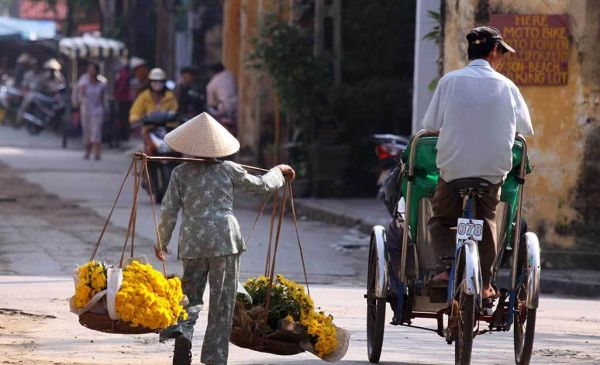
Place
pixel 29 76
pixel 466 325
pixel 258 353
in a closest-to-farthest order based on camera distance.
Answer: pixel 466 325 → pixel 258 353 → pixel 29 76

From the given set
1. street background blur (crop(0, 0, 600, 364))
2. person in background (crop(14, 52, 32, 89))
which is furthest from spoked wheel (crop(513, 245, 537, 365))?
person in background (crop(14, 52, 32, 89))

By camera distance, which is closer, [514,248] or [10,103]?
[514,248]

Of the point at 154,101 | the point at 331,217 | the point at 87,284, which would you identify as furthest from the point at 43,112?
the point at 87,284

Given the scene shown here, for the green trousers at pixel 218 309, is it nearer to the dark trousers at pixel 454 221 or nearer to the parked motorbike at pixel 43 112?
the dark trousers at pixel 454 221

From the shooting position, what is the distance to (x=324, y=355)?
7.20 meters

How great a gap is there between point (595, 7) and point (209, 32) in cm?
2038

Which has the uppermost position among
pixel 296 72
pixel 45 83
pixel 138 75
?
pixel 296 72

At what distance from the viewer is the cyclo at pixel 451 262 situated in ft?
24.0

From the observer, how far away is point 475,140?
7406 millimetres

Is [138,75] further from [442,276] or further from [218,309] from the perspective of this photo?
[218,309]

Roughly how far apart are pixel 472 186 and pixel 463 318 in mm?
679

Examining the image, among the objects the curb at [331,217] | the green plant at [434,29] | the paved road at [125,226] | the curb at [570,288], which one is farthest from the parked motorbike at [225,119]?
the curb at [570,288]

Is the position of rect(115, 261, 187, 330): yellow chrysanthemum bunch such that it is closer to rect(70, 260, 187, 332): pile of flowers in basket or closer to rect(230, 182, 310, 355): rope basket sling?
rect(70, 260, 187, 332): pile of flowers in basket

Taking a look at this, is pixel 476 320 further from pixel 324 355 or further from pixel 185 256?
pixel 185 256
